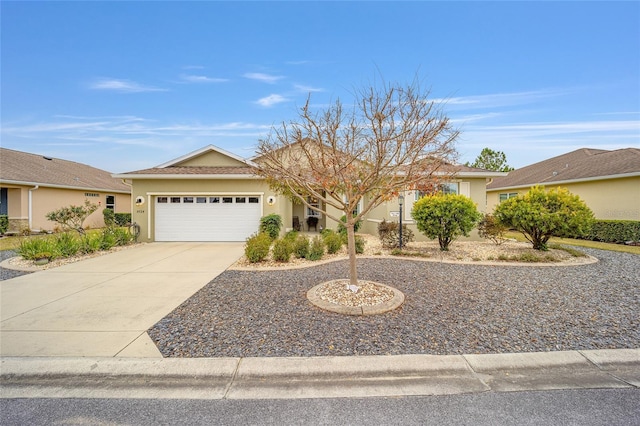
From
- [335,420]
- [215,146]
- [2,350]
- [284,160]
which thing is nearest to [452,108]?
[284,160]

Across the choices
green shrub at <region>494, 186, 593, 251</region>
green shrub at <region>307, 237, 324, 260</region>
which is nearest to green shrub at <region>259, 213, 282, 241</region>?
green shrub at <region>307, 237, 324, 260</region>

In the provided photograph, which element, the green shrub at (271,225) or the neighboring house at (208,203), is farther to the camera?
the neighboring house at (208,203)

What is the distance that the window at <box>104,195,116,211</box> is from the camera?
21.1 metres

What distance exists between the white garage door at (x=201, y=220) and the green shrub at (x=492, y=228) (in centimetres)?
1005

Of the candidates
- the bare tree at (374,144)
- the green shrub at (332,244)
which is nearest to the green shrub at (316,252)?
the green shrub at (332,244)

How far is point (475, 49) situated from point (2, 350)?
14979 mm

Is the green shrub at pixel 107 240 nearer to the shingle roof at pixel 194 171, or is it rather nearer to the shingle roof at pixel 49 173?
the shingle roof at pixel 194 171

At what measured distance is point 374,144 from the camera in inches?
195

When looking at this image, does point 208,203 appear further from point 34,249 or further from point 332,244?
point 332,244

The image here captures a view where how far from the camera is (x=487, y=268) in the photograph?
7.77 metres

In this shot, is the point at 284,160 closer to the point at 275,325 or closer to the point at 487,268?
the point at 275,325

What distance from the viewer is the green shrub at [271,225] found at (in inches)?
492

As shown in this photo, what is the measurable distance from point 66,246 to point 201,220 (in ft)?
16.1

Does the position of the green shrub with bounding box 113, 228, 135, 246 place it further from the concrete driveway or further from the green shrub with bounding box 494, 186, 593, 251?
the green shrub with bounding box 494, 186, 593, 251
